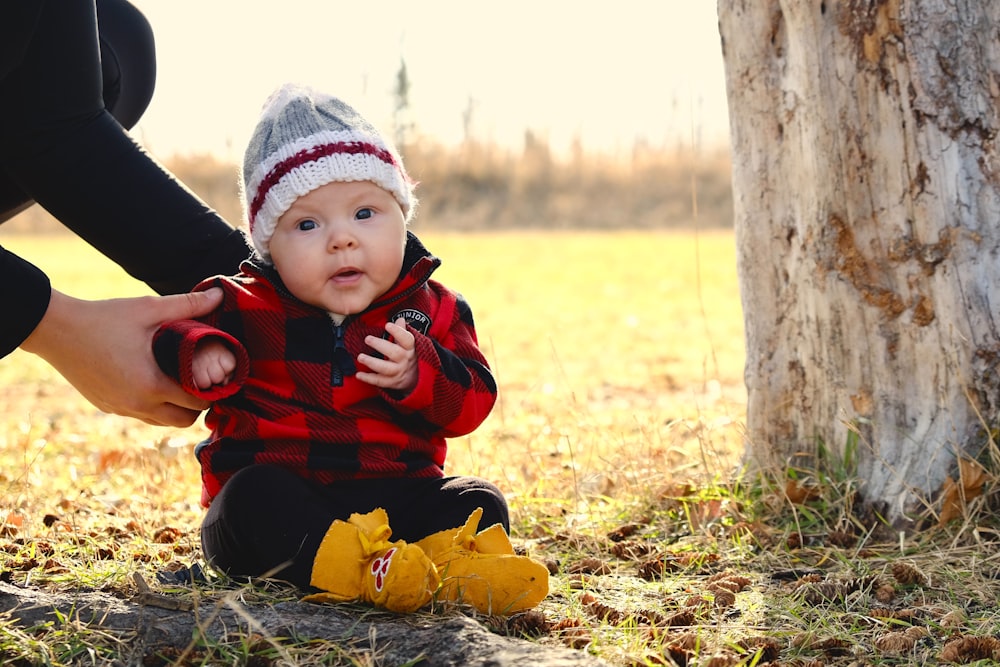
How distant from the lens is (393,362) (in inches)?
86.4

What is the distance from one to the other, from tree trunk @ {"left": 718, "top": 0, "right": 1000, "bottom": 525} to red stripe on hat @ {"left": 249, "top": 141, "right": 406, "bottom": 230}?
3.79 feet

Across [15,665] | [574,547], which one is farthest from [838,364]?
[15,665]

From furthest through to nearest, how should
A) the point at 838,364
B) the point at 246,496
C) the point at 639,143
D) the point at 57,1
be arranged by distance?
the point at 639,143
the point at 838,364
the point at 57,1
the point at 246,496

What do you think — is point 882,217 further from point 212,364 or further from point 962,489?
point 212,364

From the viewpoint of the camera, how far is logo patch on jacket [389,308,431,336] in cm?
234

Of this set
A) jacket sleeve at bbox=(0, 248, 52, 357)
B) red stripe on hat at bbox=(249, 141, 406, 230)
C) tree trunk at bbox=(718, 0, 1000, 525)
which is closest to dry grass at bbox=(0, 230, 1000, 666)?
tree trunk at bbox=(718, 0, 1000, 525)

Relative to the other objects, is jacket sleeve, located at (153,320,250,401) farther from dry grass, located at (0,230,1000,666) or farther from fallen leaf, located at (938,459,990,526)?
fallen leaf, located at (938,459,990,526)

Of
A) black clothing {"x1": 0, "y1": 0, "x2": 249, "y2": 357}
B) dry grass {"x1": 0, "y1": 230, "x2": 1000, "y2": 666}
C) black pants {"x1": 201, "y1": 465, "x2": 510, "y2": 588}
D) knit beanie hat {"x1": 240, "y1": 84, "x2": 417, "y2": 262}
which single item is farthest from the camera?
black clothing {"x1": 0, "y1": 0, "x2": 249, "y2": 357}

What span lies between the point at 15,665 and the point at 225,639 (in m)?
0.36

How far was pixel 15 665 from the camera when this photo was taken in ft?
5.99

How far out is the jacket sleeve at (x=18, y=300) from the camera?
2.17m

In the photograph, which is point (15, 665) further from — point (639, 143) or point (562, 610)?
point (639, 143)

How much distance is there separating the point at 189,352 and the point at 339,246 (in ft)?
1.28

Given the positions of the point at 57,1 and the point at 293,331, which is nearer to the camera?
the point at 293,331
